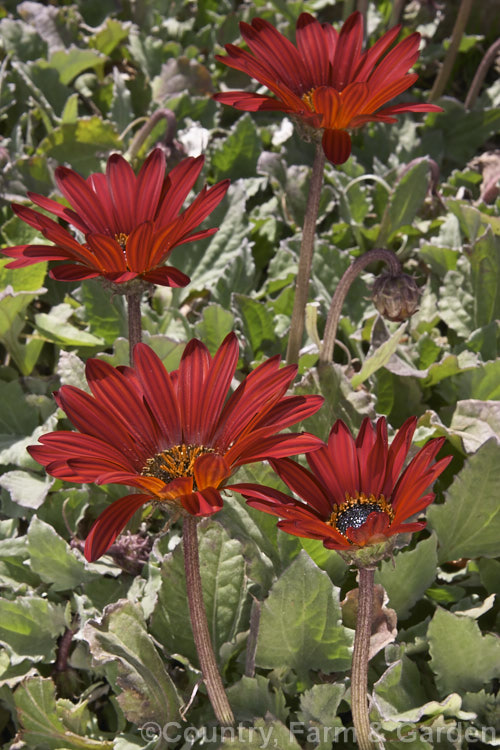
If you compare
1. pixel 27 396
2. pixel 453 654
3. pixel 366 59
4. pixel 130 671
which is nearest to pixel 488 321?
pixel 366 59

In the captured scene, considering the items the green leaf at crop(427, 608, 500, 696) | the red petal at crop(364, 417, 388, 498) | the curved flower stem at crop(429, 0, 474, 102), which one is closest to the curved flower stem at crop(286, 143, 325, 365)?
the red petal at crop(364, 417, 388, 498)

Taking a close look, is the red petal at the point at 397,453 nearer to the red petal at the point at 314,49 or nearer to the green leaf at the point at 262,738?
the green leaf at the point at 262,738

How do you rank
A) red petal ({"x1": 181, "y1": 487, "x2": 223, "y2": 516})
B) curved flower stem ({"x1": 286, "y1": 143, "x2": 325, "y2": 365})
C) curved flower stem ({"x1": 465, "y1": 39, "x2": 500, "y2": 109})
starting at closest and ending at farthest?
red petal ({"x1": 181, "y1": 487, "x2": 223, "y2": 516}) < curved flower stem ({"x1": 286, "y1": 143, "x2": 325, "y2": 365}) < curved flower stem ({"x1": 465, "y1": 39, "x2": 500, "y2": 109})

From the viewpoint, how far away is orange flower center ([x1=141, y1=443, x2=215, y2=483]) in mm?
1426

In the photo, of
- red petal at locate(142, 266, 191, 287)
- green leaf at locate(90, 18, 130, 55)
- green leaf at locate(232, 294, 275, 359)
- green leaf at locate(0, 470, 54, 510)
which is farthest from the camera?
green leaf at locate(90, 18, 130, 55)

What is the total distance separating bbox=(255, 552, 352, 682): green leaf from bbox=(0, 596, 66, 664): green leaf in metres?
0.48

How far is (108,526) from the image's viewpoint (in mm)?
1185

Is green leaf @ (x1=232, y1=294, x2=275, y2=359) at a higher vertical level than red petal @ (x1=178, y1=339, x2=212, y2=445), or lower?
higher

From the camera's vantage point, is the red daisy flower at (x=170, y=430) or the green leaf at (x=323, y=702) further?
the green leaf at (x=323, y=702)

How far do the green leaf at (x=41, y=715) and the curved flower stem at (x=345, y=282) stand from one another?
34.3 inches

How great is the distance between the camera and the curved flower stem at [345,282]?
1758 millimetres

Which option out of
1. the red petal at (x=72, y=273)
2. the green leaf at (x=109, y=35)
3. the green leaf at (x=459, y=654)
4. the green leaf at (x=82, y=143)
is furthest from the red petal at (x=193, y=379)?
the green leaf at (x=109, y=35)

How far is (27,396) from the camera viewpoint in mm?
2205

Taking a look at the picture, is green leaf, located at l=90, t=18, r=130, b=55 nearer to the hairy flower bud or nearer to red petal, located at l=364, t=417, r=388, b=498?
the hairy flower bud
